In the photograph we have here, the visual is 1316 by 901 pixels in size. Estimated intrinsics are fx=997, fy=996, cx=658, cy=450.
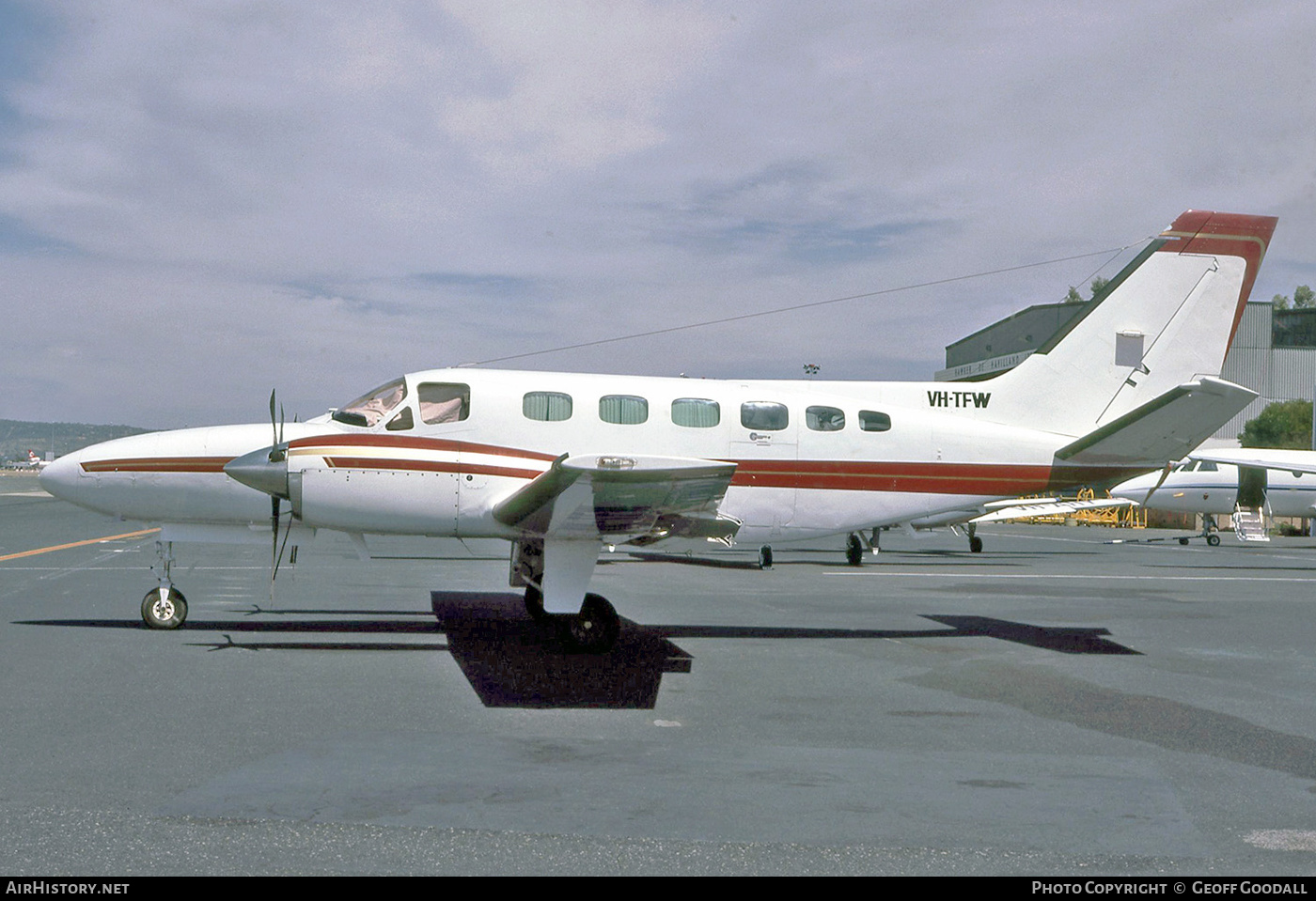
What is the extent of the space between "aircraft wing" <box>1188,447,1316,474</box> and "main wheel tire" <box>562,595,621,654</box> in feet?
Answer: 107

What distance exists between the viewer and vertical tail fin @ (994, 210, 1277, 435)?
15242 millimetres

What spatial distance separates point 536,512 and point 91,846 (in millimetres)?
6457

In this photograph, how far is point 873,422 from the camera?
14.1 metres

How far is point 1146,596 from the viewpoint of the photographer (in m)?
20.0

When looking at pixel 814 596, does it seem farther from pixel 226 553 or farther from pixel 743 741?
pixel 226 553

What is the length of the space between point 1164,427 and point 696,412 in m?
6.49

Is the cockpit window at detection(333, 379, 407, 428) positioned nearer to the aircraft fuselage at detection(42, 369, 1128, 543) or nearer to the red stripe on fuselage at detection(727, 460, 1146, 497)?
the aircraft fuselage at detection(42, 369, 1128, 543)

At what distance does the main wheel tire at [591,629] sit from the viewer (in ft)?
38.8

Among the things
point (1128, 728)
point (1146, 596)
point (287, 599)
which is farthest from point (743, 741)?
point (1146, 596)

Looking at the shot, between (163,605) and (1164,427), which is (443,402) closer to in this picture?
(163,605)

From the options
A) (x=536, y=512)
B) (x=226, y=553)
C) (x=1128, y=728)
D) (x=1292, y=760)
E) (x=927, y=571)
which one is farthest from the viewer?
(x=226, y=553)

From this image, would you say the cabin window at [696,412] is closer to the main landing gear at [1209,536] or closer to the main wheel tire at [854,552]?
the main wheel tire at [854,552]

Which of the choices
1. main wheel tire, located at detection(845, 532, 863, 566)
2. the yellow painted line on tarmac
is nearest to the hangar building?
main wheel tire, located at detection(845, 532, 863, 566)

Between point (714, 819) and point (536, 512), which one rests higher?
point (536, 512)
